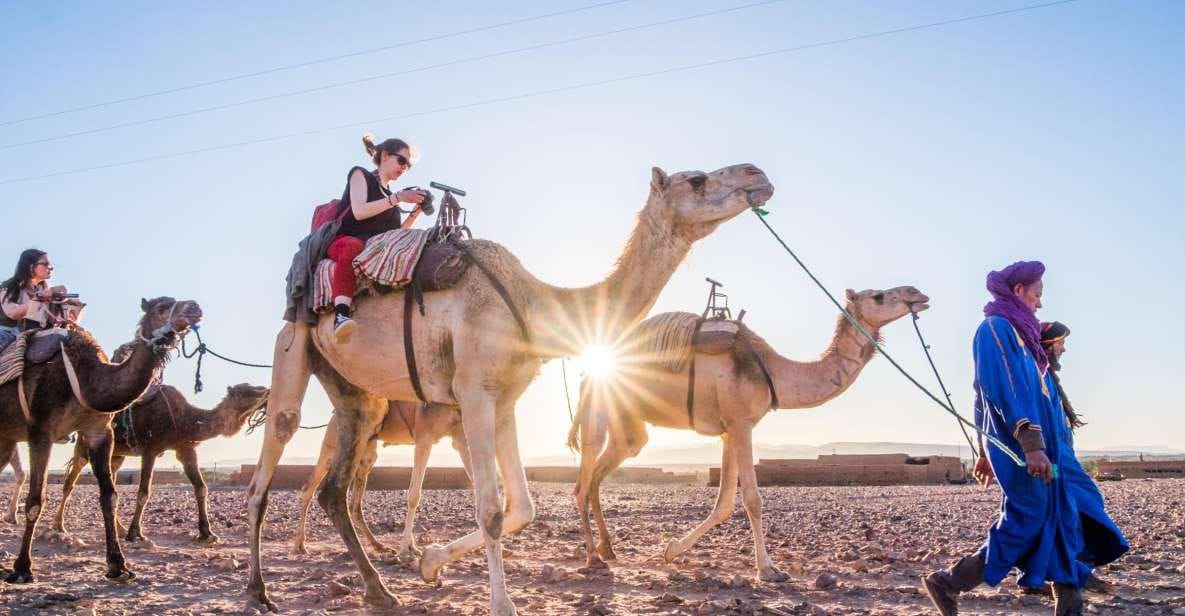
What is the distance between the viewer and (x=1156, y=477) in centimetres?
3189

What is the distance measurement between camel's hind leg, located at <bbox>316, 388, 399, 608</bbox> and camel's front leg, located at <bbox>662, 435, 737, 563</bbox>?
→ 3.34m

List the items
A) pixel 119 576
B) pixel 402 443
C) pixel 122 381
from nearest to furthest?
pixel 119 576 < pixel 122 381 < pixel 402 443

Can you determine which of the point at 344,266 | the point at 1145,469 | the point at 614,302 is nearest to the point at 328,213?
the point at 344,266

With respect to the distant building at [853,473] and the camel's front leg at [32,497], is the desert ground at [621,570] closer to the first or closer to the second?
the camel's front leg at [32,497]

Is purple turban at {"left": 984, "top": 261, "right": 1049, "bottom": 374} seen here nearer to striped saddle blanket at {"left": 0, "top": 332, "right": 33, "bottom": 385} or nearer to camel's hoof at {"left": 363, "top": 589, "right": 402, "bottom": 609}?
camel's hoof at {"left": 363, "top": 589, "right": 402, "bottom": 609}

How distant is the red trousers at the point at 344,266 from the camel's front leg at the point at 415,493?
4.25m

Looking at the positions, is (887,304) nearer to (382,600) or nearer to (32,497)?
(382,600)

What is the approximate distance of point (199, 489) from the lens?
1277 cm

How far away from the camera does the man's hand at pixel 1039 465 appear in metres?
5.67

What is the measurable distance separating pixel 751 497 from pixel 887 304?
293 cm

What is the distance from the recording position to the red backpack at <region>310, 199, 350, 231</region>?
297 inches

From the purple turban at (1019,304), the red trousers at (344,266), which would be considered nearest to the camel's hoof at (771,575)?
the purple turban at (1019,304)

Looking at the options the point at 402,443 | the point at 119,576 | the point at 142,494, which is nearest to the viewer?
the point at 119,576

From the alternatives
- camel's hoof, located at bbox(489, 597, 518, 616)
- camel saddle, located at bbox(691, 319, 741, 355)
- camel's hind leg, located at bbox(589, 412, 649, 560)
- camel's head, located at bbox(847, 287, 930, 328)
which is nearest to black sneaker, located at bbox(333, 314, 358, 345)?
camel's hoof, located at bbox(489, 597, 518, 616)
